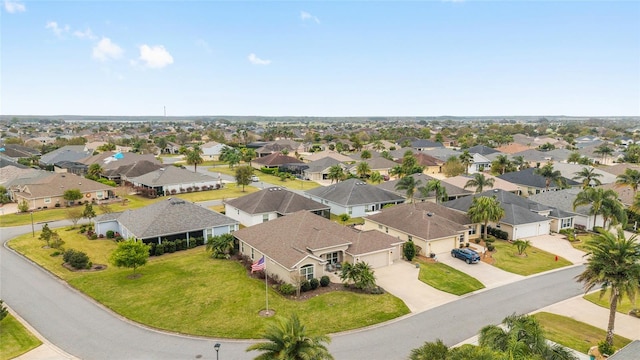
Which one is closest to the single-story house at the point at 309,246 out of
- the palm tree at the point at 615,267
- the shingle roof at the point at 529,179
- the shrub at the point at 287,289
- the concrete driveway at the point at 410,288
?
the shrub at the point at 287,289

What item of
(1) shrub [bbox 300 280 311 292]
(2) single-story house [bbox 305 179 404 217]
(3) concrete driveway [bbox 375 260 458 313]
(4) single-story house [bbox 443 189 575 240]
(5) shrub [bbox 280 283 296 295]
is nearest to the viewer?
(3) concrete driveway [bbox 375 260 458 313]

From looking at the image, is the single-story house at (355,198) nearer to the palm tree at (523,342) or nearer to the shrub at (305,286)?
the shrub at (305,286)

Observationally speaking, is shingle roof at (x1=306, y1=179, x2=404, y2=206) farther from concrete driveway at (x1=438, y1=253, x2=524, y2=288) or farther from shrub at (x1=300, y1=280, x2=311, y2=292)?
shrub at (x1=300, y1=280, x2=311, y2=292)

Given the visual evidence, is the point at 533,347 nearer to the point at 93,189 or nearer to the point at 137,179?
the point at 93,189

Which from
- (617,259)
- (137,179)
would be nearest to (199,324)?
(617,259)

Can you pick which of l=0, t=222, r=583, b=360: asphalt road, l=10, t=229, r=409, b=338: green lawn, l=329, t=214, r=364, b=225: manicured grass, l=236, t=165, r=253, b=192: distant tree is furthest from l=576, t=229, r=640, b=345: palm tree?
l=236, t=165, r=253, b=192: distant tree

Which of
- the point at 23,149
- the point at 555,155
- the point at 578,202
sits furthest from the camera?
the point at 23,149

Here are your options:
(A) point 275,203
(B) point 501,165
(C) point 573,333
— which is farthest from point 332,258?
(B) point 501,165

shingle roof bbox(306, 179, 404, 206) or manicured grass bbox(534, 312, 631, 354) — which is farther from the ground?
shingle roof bbox(306, 179, 404, 206)
